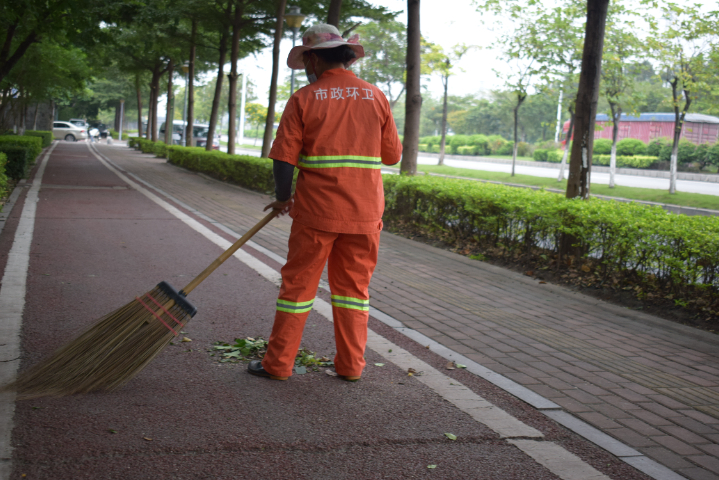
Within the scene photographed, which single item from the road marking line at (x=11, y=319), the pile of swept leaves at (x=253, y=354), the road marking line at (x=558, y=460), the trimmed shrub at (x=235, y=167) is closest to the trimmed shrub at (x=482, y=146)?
the trimmed shrub at (x=235, y=167)

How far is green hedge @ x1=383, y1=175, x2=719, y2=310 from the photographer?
5836mm

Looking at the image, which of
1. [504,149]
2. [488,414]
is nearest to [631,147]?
[504,149]

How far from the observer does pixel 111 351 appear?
3.50m

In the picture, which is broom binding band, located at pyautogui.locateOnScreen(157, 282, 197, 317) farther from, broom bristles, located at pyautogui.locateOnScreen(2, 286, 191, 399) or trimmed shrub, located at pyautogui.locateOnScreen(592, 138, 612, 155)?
trimmed shrub, located at pyautogui.locateOnScreen(592, 138, 612, 155)

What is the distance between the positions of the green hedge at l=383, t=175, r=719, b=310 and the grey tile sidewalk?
47cm

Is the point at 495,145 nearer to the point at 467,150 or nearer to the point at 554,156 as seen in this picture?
the point at 467,150

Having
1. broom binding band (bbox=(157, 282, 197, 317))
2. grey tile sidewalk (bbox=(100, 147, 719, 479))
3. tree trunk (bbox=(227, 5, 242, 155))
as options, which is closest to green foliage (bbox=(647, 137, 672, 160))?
tree trunk (bbox=(227, 5, 242, 155))

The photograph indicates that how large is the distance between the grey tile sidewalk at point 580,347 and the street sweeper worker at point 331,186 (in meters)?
1.27

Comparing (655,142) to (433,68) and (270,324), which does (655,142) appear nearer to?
(433,68)

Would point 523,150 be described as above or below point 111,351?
above

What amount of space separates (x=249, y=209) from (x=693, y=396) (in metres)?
10.1

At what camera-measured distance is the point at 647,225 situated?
6.32 metres

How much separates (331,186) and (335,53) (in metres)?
0.77

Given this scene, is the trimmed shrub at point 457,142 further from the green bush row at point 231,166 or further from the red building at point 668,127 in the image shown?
the green bush row at point 231,166
